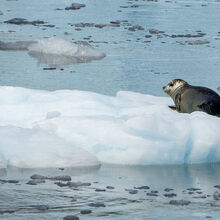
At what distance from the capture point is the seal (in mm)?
7448

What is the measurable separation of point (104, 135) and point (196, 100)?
1573mm

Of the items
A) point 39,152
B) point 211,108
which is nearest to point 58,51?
point 211,108

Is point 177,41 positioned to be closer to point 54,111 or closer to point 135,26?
point 135,26

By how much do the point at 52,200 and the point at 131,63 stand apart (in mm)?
6551

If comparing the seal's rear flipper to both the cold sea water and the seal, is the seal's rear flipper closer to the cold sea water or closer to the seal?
the seal

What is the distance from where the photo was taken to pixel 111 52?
40.9ft

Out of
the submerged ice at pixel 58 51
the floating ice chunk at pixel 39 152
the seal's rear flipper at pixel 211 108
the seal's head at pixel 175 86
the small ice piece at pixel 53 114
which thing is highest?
the submerged ice at pixel 58 51

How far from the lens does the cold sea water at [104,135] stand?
5105 mm

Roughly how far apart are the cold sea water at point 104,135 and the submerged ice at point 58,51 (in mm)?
17

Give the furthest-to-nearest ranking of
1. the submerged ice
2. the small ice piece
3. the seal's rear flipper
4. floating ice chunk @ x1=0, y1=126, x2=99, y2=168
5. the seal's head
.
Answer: the submerged ice
the seal's head
the seal's rear flipper
the small ice piece
floating ice chunk @ x1=0, y1=126, x2=99, y2=168

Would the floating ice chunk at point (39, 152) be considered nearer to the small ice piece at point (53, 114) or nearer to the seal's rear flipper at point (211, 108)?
the small ice piece at point (53, 114)

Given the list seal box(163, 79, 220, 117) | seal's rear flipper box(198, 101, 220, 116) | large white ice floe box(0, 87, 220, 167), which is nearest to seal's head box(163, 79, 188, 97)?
seal box(163, 79, 220, 117)

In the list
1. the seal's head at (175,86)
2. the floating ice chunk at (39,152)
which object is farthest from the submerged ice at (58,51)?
the floating ice chunk at (39,152)

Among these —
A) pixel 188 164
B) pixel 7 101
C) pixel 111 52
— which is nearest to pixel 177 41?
pixel 111 52
